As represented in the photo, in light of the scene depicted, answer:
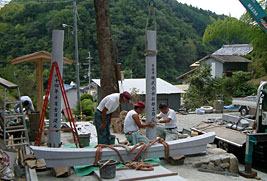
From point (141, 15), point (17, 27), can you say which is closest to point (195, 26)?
point (141, 15)

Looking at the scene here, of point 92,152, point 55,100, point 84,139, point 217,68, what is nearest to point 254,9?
point 84,139

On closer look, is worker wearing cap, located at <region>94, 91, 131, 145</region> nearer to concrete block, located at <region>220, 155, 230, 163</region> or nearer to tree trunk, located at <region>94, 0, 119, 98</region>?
concrete block, located at <region>220, 155, 230, 163</region>

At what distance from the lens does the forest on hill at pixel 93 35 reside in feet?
144

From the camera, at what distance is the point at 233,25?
65.6 feet

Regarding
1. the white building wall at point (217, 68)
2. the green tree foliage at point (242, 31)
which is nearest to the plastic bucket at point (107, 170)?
the green tree foliage at point (242, 31)

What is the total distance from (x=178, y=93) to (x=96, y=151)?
20.2 meters

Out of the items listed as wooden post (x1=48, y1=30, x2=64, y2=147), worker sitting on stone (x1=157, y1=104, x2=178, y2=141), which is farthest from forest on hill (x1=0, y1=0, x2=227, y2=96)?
worker sitting on stone (x1=157, y1=104, x2=178, y2=141)

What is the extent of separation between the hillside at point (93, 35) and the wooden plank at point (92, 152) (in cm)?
3745

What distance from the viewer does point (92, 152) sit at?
18.2 ft

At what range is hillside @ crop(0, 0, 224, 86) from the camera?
43.8 meters

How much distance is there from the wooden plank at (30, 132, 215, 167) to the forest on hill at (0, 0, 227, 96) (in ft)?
124

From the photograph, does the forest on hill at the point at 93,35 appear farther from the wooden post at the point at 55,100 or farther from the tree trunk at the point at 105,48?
the wooden post at the point at 55,100

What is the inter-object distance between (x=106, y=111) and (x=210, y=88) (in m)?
19.8

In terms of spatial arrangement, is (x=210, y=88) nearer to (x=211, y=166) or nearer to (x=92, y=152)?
(x=211, y=166)
